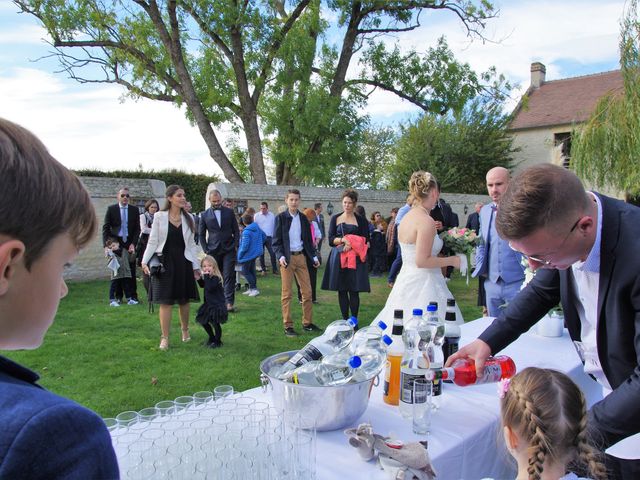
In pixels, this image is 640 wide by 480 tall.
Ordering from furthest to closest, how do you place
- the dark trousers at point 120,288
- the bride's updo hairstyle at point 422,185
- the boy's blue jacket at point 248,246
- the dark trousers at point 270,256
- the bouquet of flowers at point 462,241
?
the dark trousers at point 270,256, the boy's blue jacket at point 248,246, the dark trousers at point 120,288, the bouquet of flowers at point 462,241, the bride's updo hairstyle at point 422,185

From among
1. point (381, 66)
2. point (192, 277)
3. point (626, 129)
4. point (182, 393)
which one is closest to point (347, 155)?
point (381, 66)

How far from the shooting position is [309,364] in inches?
73.6

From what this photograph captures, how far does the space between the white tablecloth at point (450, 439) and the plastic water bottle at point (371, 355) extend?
203 mm

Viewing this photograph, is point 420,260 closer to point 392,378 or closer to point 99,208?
point 392,378

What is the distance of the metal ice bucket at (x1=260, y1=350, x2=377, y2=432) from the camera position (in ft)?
5.52

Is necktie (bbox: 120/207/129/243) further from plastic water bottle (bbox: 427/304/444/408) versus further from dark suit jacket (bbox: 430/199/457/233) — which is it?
plastic water bottle (bbox: 427/304/444/408)

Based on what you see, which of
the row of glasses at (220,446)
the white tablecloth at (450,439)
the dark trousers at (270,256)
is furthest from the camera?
the dark trousers at (270,256)

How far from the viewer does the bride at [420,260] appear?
13.7 ft

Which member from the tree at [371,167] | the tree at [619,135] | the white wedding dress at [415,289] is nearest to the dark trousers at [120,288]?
the white wedding dress at [415,289]

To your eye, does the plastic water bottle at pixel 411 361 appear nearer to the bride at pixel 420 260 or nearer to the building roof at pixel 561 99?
the bride at pixel 420 260

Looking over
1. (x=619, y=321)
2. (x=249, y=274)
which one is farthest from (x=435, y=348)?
(x=249, y=274)

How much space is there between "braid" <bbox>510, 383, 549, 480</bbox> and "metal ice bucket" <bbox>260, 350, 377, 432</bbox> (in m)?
0.60

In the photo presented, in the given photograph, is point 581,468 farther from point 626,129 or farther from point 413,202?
point 626,129

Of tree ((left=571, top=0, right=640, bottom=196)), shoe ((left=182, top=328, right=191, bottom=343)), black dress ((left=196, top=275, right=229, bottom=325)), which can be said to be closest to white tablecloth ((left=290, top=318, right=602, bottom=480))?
black dress ((left=196, top=275, right=229, bottom=325))
